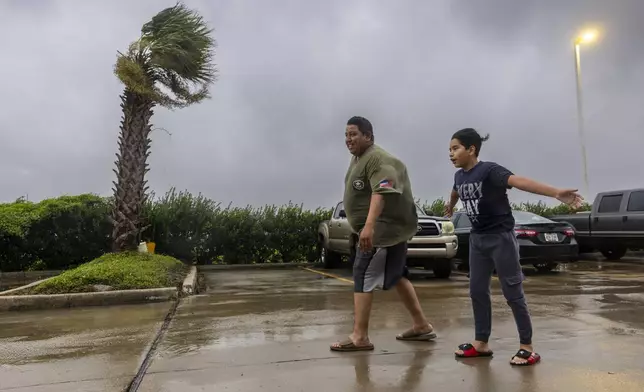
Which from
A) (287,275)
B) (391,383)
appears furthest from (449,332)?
(287,275)

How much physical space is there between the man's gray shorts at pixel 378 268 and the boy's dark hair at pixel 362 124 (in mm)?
955

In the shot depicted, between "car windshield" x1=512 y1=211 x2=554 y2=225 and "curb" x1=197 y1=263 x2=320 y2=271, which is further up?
"car windshield" x1=512 y1=211 x2=554 y2=225

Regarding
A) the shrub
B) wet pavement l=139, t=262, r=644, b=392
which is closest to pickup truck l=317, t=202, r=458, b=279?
wet pavement l=139, t=262, r=644, b=392

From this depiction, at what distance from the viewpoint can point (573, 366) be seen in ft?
12.4

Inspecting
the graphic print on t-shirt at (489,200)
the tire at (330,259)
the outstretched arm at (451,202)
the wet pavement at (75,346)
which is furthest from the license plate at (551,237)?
the graphic print on t-shirt at (489,200)

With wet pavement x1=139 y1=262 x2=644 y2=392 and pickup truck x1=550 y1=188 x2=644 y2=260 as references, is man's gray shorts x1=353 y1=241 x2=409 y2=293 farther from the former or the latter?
pickup truck x1=550 y1=188 x2=644 y2=260

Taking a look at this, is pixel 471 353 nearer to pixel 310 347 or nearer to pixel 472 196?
pixel 472 196

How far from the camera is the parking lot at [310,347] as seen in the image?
355 centimetres

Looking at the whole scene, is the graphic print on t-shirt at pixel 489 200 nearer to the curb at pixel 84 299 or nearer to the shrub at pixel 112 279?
the curb at pixel 84 299

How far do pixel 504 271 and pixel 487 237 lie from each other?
0.88 feet

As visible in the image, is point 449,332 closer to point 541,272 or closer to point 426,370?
point 426,370

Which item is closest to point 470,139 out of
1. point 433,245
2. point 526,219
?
point 433,245

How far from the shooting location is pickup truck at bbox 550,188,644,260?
13.6 m

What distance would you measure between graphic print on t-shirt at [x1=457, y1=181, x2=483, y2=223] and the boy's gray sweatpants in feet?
0.56
